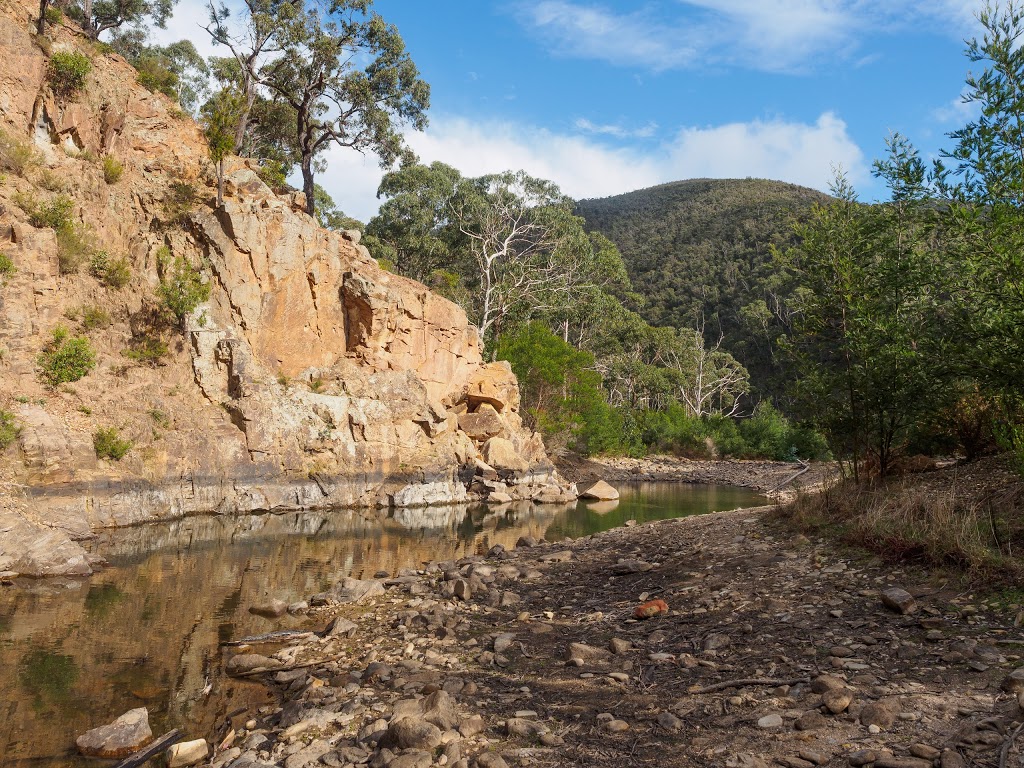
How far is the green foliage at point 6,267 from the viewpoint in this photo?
19859mm

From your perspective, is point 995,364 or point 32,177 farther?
point 32,177

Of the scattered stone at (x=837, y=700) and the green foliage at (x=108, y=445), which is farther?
the green foliage at (x=108, y=445)

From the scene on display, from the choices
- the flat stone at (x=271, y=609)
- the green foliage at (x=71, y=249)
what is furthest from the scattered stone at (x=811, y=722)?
the green foliage at (x=71, y=249)

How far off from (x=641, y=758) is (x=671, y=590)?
15.9 ft

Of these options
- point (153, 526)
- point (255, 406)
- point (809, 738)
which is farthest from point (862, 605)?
point (255, 406)

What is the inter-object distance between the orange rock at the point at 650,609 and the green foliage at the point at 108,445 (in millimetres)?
17420

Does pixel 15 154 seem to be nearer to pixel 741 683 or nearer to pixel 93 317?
pixel 93 317

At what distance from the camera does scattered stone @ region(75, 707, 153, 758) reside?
6344mm

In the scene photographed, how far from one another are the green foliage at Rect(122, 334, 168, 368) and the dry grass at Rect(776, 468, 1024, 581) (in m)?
22.5

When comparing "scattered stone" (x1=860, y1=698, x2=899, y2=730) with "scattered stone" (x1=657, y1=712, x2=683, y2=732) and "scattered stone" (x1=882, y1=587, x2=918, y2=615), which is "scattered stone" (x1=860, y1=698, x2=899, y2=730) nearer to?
"scattered stone" (x1=657, y1=712, x2=683, y2=732)

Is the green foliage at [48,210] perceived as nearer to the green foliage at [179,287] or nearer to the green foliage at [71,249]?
the green foliage at [71,249]

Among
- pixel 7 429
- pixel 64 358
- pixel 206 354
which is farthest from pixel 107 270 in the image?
pixel 7 429

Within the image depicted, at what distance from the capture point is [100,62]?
28312 mm

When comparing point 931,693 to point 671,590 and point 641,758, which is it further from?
point 671,590
